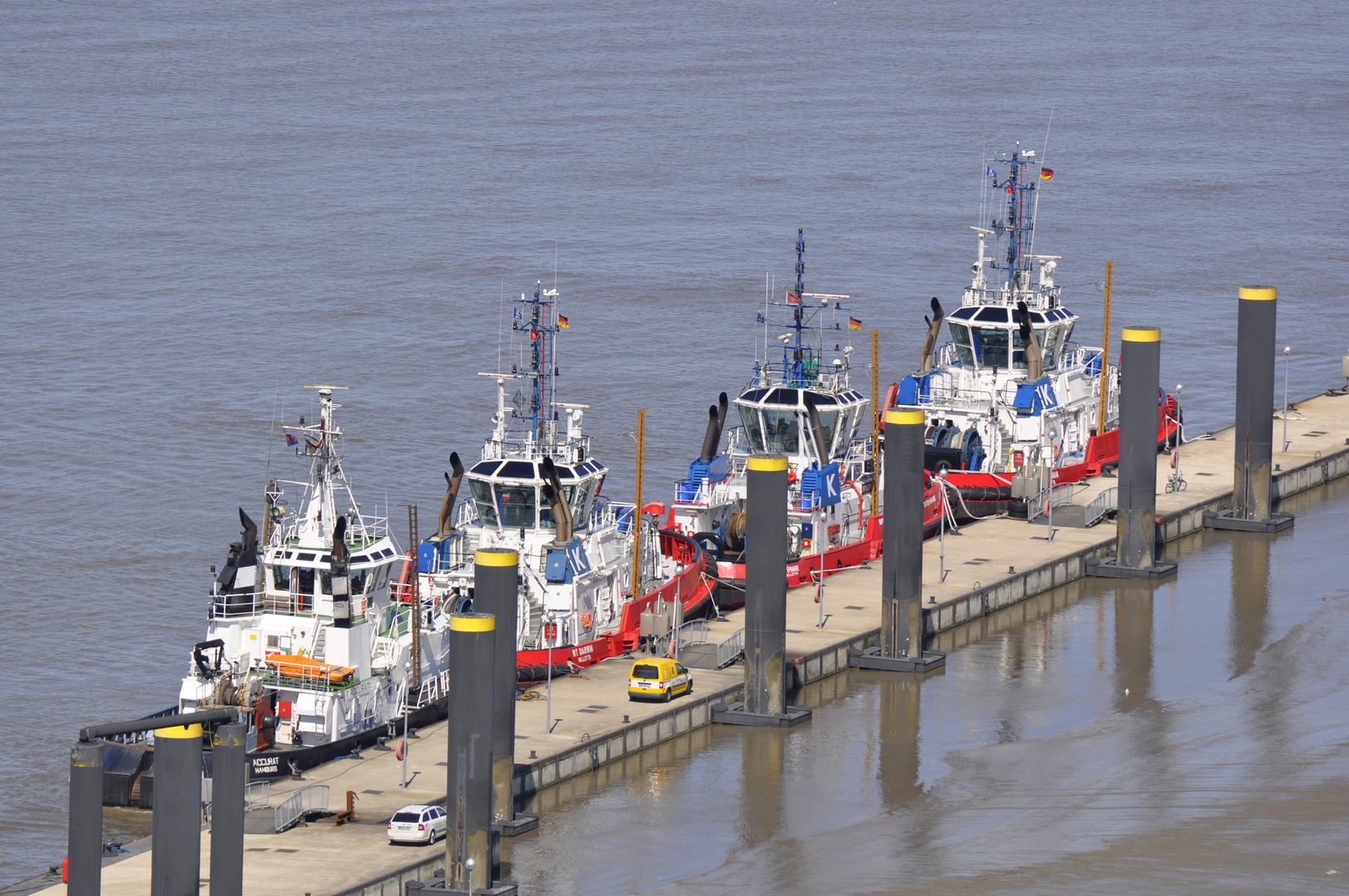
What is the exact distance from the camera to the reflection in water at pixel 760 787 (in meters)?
39.4

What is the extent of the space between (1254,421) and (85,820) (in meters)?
38.1

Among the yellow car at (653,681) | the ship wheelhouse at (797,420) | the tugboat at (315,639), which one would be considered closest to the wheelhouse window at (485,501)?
the tugboat at (315,639)

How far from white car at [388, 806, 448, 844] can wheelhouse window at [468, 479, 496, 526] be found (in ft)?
39.4

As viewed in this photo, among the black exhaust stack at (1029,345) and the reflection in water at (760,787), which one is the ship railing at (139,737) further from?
the black exhaust stack at (1029,345)

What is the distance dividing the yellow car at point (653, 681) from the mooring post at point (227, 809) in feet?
46.6

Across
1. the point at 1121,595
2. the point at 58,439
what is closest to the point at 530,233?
the point at 58,439

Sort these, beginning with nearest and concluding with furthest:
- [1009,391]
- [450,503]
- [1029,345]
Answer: [450,503] → [1029,345] → [1009,391]

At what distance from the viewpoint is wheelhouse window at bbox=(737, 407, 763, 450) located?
184 feet

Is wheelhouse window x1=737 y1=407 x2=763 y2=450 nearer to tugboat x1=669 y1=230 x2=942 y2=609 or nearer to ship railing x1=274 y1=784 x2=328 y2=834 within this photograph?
tugboat x1=669 y1=230 x2=942 y2=609

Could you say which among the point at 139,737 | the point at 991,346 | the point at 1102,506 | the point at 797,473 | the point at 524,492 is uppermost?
the point at 991,346

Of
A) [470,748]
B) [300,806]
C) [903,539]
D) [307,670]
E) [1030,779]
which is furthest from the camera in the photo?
[903,539]

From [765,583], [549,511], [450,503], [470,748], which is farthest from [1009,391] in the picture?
[470,748]

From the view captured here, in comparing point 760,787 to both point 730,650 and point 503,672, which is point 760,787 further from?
point 503,672

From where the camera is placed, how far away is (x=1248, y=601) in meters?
55.2
